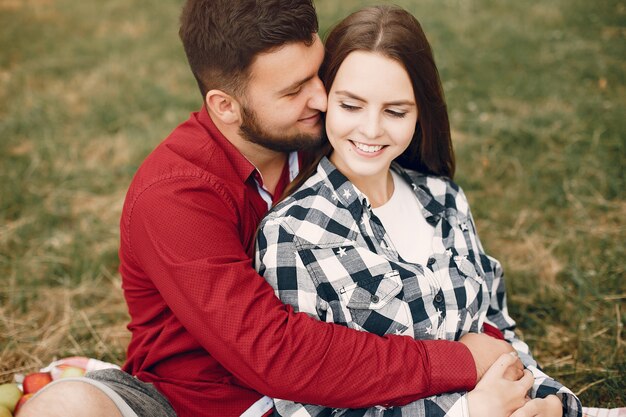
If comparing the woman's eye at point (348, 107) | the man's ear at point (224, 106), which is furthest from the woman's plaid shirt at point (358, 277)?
the man's ear at point (224, 106)

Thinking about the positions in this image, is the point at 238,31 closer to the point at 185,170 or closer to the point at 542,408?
the point at 185,170

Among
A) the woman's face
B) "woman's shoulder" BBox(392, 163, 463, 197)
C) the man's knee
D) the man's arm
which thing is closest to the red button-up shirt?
the man's arm

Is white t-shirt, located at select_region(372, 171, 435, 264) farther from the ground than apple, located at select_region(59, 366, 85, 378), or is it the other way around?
white t-shirt, located at select_region(372, 171, 435, 264)

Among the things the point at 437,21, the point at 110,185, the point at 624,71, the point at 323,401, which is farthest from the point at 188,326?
the point at 437,21

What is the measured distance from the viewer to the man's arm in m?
2.00

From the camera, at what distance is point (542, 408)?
2.15 m

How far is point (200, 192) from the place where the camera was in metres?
2.15

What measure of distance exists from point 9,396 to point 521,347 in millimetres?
2213

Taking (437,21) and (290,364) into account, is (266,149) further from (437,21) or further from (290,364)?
(437,21)

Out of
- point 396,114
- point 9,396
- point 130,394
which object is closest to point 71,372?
point 9,396

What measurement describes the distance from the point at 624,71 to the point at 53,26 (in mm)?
6189

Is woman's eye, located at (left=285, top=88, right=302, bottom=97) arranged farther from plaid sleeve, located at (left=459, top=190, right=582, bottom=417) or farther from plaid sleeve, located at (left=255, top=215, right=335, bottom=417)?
plaid sleeve, located at (left=459, top=190, right=582, bottom=417)

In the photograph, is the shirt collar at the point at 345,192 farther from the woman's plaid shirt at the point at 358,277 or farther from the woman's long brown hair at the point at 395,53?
the woman's long brown hair at the point at 395,53

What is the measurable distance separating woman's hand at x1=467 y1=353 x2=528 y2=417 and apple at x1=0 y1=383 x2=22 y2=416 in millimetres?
1931
